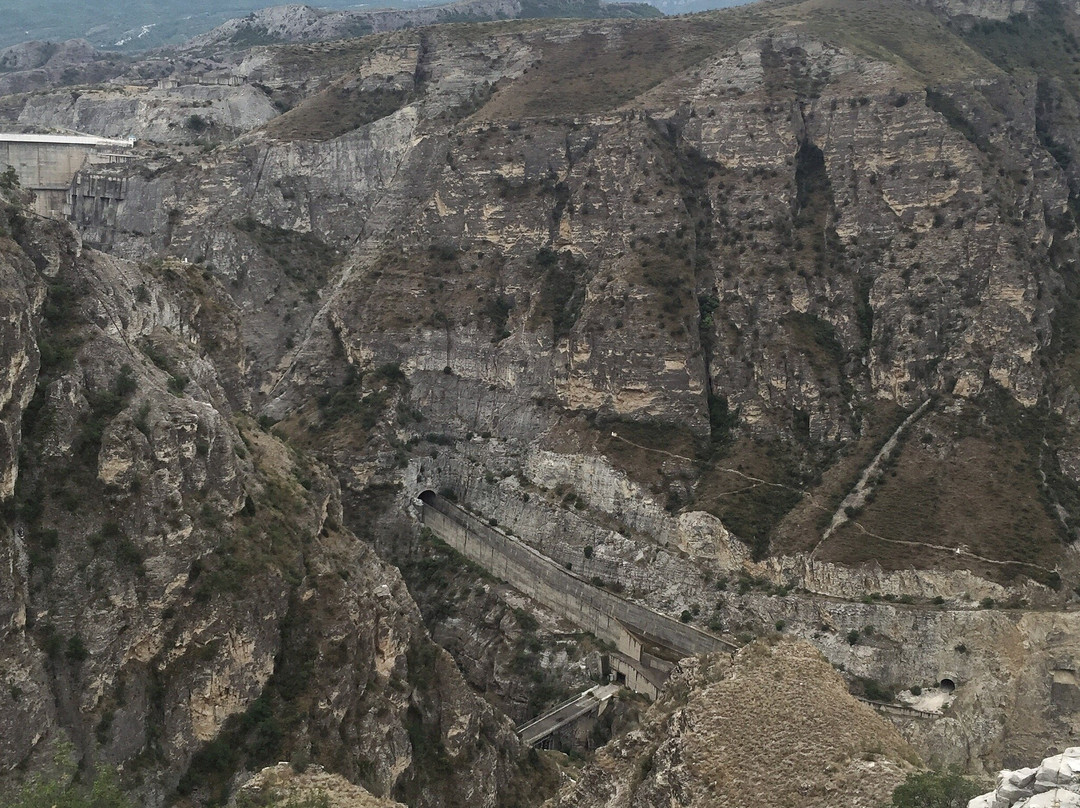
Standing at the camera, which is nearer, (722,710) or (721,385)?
(722,710)

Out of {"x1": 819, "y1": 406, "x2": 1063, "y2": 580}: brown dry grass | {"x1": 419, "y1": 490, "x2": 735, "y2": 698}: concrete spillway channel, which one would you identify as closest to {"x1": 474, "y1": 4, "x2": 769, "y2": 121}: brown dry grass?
{"x1": 419, "y1": 490, "x2": 735, "y2": 698}: concrete spillway channel

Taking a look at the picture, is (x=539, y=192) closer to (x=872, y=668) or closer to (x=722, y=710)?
(x=872, y=668)

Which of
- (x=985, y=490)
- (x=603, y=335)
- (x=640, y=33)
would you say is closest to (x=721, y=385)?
(x=603, y=335)

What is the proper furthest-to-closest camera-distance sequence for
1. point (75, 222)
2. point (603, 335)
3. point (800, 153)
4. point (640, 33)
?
1. point (640, 33)
2. point (75, 222)
3. point (800, 153)
4. point (603, 335)

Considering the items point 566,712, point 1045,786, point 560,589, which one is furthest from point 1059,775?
point 560,589

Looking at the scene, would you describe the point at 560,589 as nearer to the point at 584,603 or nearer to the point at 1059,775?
the point at 584,603

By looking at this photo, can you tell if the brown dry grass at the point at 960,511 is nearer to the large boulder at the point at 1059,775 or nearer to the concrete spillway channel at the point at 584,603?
the concrete spillway channel at the point at 584,603

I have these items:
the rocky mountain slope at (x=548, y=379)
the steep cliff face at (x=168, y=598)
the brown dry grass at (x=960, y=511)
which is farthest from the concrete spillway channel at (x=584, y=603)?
the steep cliff face at (x=168, y=598)
